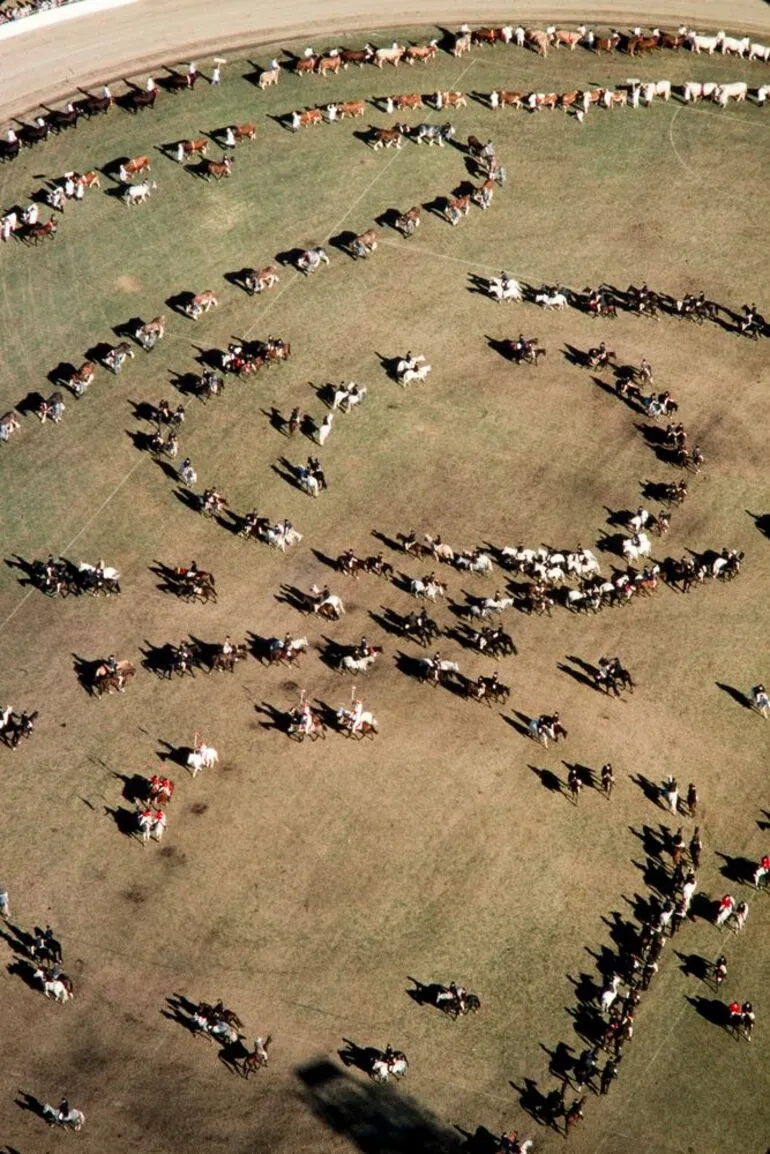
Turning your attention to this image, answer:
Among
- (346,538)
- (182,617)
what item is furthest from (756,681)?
(182,617)

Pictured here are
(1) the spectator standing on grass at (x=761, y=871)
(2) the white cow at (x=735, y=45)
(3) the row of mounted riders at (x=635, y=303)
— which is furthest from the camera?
(2) the white cow at (x=735, y=45)

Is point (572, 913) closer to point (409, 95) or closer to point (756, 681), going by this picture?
point (756, 681)

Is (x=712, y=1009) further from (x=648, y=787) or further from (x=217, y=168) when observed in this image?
(x=217, y=168)

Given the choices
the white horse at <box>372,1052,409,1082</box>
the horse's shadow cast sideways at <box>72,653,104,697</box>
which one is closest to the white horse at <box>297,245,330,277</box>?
the horse's shadow cast sideways at <box>72,653,104,697</box>

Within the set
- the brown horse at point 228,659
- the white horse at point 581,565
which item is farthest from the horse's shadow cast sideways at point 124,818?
the white horse at point 581,565

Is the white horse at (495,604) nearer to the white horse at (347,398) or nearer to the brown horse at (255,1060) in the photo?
the white horse at (347,398)

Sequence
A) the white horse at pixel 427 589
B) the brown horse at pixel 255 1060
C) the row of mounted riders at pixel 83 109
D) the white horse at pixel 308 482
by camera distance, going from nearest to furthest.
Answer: the brown horse at pixel 255 1060
the white horse at pixel 427 589
the white horse at pixel 308 482
the row of mounted riders at pixel 83 109
